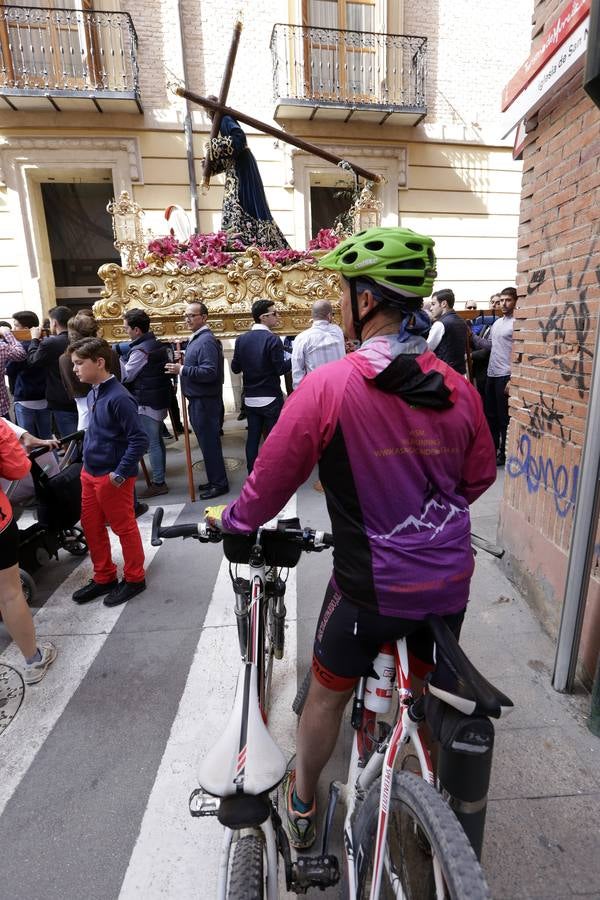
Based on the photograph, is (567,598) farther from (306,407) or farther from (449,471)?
(306,407)

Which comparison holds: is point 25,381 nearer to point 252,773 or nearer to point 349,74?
point 252,773

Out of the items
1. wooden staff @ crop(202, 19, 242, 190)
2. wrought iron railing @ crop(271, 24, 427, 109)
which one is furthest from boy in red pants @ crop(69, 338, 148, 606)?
wrought iron railing @ crop(271, 24, 427, 109)

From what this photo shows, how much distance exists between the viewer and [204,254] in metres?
6.70

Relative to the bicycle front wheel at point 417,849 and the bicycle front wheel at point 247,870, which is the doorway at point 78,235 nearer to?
the bicycle front wheel at point 247,870

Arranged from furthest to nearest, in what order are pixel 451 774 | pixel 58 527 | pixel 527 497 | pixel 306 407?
pixel 58 527
pixel 527 497
pixel 306 407
pixel 451 774

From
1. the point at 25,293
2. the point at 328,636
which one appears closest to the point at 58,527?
the point at 328,636

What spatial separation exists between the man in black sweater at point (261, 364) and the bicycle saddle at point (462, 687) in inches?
182

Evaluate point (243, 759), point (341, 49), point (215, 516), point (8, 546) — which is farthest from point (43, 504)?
point (341, 49)

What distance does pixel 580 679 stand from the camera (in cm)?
272

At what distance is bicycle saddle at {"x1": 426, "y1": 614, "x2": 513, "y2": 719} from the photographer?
1185 millimetres

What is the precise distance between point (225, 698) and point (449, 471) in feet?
6.62

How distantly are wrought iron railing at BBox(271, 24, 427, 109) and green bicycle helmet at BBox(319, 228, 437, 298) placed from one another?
456 inches

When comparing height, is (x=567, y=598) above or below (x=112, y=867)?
above

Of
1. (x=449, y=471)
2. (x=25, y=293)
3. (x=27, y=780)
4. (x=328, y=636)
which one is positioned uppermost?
(x=25, y=293)
